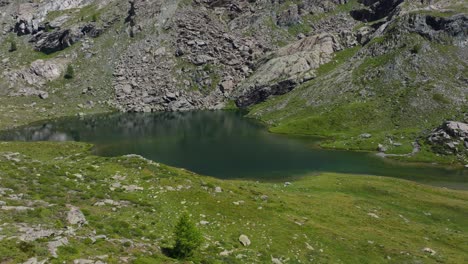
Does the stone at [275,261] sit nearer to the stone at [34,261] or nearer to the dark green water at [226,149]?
the stone at [34,261]

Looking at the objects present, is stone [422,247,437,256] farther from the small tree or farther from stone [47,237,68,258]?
stone [47,237,68,258]

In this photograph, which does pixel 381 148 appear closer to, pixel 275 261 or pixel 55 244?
pixel 275 261

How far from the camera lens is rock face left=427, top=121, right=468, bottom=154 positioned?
11482 cm

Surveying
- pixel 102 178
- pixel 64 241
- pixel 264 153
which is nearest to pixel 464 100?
pixel 264 153

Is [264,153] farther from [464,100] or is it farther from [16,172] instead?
[464,100]

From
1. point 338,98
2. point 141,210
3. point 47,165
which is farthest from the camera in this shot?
point 338,98

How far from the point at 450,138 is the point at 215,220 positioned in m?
108

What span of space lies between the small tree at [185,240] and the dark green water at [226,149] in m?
59.8

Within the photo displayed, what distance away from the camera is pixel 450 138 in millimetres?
118500

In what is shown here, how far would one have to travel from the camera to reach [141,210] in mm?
34719

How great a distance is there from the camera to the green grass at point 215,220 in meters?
25.8

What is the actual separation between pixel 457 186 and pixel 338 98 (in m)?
104

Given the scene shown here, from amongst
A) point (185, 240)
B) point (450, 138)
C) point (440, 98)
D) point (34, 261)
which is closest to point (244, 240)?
point (185, 240)

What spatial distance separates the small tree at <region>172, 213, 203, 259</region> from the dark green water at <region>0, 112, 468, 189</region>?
→ 196 feet
